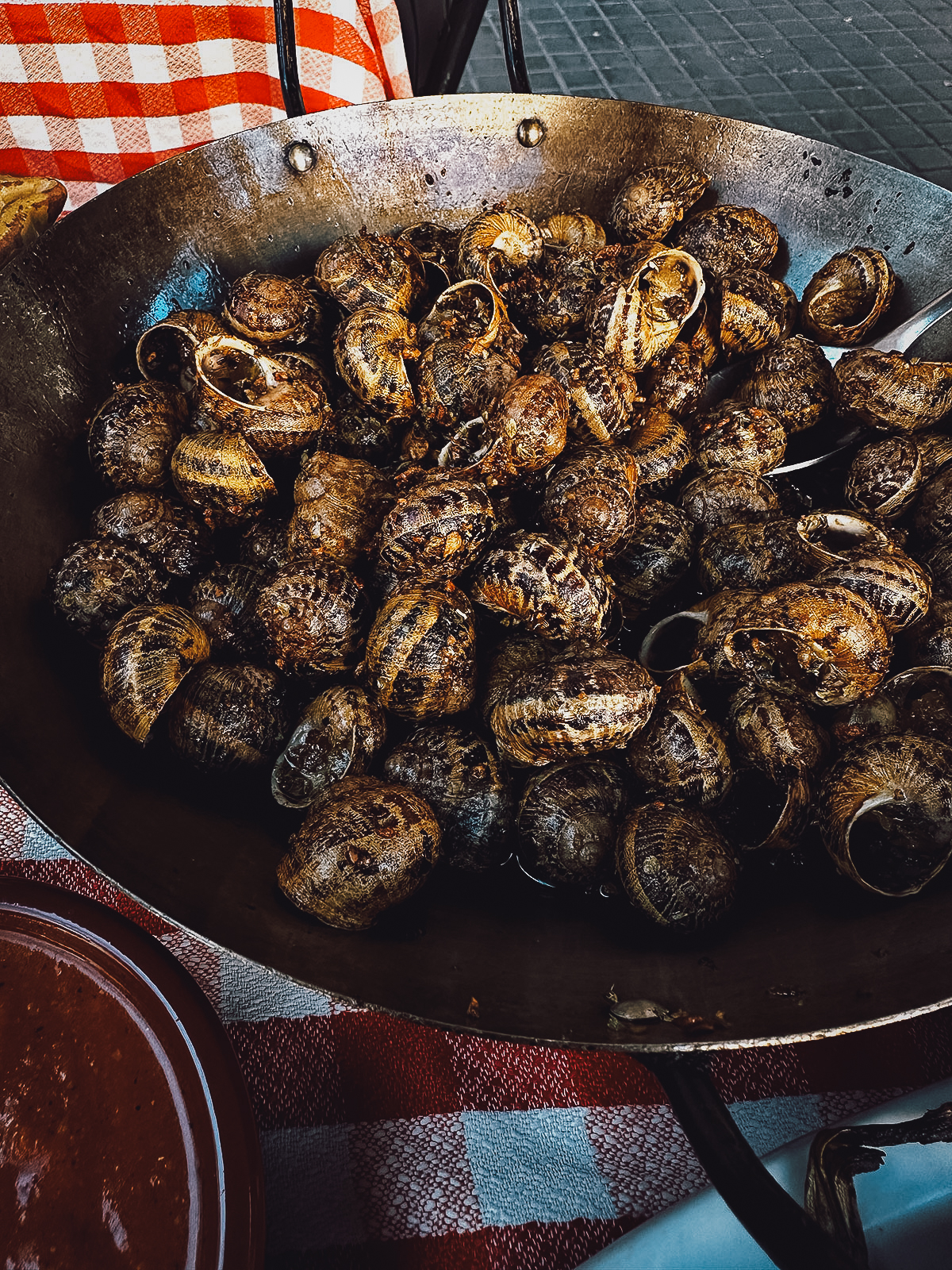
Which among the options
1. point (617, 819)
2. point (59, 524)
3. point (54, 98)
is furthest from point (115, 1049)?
point (54, 98)

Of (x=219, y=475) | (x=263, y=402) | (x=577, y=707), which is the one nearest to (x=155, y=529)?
(x=219, y=475)

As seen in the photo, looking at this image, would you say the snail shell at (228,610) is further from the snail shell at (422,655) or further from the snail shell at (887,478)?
the snail shell at (887,478)

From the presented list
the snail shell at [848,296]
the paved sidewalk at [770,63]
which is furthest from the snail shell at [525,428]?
the paved sidewalk at [770,63]

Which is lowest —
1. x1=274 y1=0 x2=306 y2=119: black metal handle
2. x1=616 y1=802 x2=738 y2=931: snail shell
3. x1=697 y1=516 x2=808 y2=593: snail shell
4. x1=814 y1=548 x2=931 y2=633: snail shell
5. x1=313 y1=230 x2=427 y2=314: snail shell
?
x1=616 y1=802 x2=738 y2=931: snail shell

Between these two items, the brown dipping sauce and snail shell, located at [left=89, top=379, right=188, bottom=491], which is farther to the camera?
snail shell, located at [left=89, top=379, right=188, bottom=491]

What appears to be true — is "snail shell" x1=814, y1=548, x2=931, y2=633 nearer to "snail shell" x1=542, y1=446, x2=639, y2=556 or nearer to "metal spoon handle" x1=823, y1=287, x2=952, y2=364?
"snail shell" x1=542, y1=446, x2=639, y2=556

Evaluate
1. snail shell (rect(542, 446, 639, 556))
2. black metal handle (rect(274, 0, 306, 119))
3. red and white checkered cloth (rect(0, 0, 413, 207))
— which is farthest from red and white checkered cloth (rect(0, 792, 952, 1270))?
red and white checkered cloth (rect(0, 0, 413, 207))
